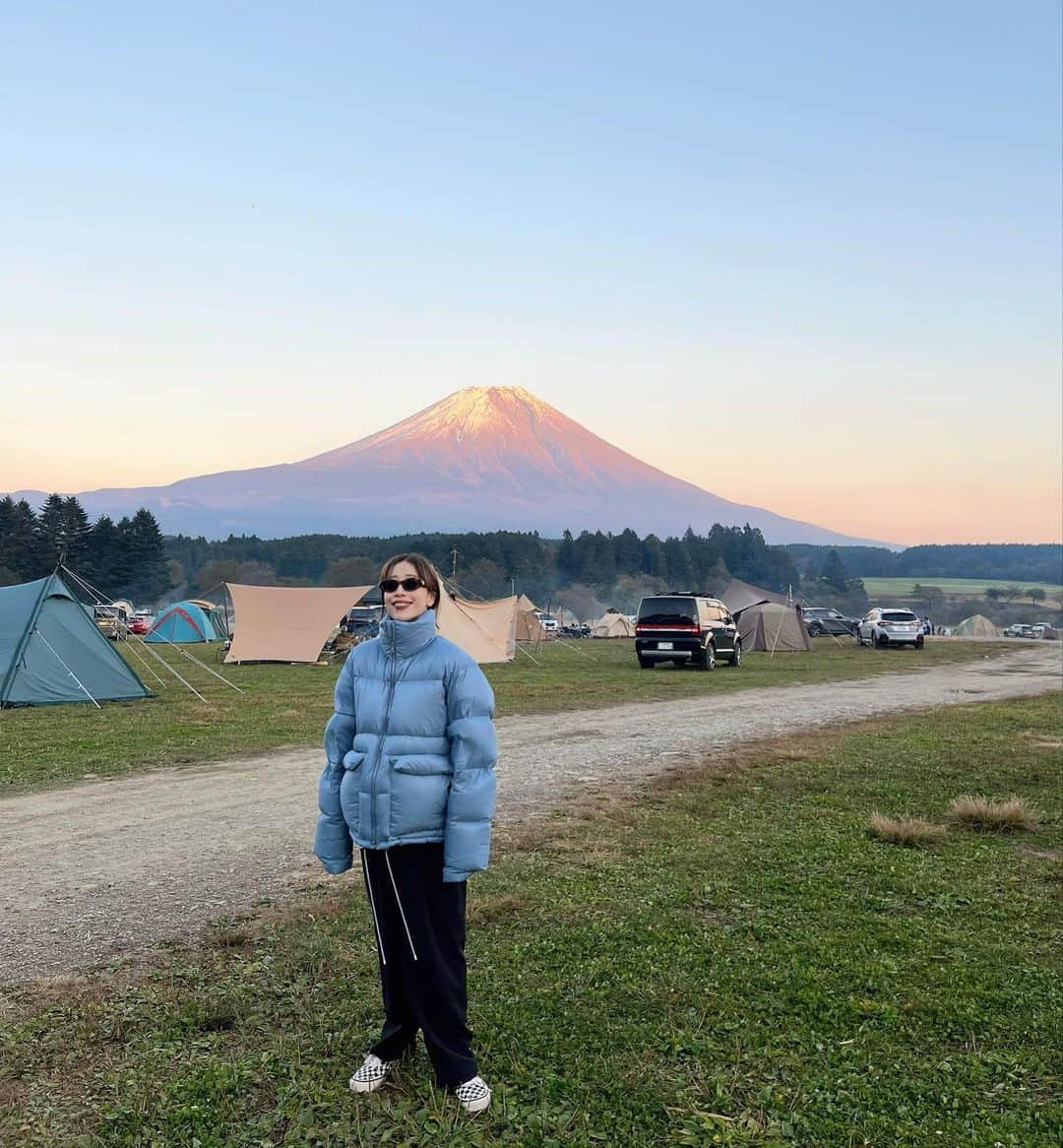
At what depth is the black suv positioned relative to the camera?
976 inches

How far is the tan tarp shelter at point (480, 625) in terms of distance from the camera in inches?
974

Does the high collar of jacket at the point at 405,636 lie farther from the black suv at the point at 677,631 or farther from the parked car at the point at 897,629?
the parked car at the point at 897,629

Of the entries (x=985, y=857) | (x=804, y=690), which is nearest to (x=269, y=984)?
(x=985, y=857)

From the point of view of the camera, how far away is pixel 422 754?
11.2 feet

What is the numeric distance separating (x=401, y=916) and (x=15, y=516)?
75.1 metres

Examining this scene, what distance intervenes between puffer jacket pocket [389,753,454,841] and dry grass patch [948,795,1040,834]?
5.38 m

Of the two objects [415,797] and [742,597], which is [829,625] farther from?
[415,797]

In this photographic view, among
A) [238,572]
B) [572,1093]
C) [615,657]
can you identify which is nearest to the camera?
[572,1093]

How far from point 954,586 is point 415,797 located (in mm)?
148873

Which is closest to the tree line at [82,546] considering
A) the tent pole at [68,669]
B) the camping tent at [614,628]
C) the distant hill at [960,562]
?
the camping tent at [614,628]

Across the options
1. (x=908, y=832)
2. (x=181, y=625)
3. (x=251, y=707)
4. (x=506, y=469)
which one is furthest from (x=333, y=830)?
(x=506, y=469)

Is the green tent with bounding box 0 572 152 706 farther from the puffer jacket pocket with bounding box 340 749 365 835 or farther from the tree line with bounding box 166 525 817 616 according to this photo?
the tree line with bounding box 166 525 817 616

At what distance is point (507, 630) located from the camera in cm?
2833

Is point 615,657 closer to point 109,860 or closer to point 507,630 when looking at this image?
point 507,630
